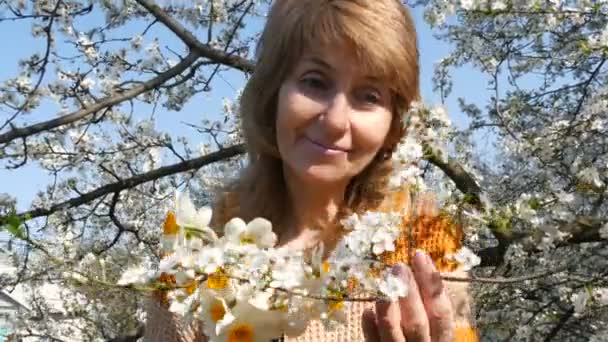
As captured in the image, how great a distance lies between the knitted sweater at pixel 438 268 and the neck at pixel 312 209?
0.12m

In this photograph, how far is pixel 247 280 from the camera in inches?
40.1

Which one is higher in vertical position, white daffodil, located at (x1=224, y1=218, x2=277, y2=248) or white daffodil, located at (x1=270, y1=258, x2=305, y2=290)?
white daffodil, located at (x1=224, y1=218, x2=277, y2=248)

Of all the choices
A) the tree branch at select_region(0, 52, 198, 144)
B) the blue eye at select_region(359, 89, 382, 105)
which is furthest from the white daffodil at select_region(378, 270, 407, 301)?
the tree branch at select_region(0, 52, 198, 144)

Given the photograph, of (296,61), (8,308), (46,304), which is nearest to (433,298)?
(296,61)

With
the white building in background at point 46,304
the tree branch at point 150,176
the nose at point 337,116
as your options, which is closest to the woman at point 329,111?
the nose at point 337,116

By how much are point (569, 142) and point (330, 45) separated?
256 cm

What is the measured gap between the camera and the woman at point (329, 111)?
143 centimetres

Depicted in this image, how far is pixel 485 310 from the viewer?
431 centimetres

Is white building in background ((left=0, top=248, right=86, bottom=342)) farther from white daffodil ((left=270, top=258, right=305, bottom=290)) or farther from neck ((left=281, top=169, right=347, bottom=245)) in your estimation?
white daffodil ((left=270, top=258, right=305, bottom=290))

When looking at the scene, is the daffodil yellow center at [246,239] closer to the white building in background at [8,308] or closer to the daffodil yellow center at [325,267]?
the daffodil yellow center at [325,267]

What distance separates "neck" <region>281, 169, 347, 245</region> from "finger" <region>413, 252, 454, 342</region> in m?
0.48

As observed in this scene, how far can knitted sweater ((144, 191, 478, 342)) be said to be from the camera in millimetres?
1424

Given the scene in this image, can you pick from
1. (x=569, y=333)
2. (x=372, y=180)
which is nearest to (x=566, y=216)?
(x=372, y=180)

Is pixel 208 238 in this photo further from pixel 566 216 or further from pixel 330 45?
pixel 566 216
